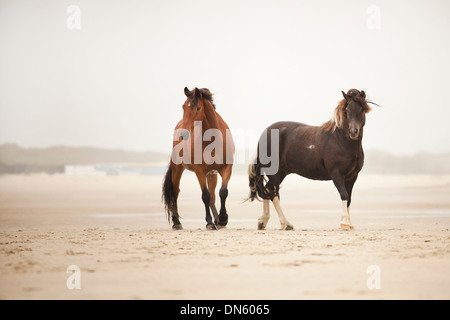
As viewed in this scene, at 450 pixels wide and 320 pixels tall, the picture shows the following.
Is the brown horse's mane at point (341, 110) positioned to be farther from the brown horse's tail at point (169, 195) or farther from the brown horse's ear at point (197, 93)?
the brown horse's tail at point (169, 195)

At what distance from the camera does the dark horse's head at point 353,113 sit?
10773 mm

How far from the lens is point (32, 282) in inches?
260

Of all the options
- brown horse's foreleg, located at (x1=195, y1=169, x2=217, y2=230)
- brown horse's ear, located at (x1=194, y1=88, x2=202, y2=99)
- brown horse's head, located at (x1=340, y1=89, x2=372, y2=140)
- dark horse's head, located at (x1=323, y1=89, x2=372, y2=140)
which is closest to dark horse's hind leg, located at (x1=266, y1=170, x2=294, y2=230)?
brown horse's foreleg, located at (x1=195, y1=169, x2=217, y2=230)

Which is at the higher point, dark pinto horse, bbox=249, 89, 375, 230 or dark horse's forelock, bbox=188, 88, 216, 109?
dark horse's forelock, bbox=188, 88, 216, 109

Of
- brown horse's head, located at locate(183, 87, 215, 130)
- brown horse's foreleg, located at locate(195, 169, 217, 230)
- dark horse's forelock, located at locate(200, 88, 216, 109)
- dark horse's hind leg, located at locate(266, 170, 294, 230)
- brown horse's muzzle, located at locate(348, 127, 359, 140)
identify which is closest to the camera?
brown horse's muzzle, located at locate(348, 127, 359, 140)

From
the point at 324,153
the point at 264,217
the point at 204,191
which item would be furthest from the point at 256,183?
the point at 324,153

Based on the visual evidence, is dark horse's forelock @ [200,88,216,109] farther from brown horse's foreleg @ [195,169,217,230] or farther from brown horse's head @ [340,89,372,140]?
brown horse's head @ [340,89,372,140]

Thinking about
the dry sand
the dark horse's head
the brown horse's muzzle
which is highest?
the dark horse's head

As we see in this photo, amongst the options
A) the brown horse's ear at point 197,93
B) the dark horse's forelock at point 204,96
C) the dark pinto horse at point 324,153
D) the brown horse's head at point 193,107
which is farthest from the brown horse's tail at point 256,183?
the brown horse's ear at point 197,93

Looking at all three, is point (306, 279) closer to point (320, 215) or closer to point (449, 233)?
point (449, 233)

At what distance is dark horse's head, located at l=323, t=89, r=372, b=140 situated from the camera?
35.3 feet

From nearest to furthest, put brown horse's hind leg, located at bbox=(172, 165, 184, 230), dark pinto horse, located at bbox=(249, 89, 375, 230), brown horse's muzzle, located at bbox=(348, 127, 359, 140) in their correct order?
brown horse's muzzle, located at bbox=(348, 127, 359, 140)
dark pinto horse, located at bbox=(249, 89, 375, 230)
brown horse's hind leg, located at bbox=(172, 165, 184, 230)

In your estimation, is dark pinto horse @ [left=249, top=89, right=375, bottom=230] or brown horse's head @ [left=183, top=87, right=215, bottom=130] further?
brown horse's head @ [left=183, top=87, right=215, bottom=130]

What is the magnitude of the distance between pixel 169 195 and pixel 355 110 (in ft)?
13.4
